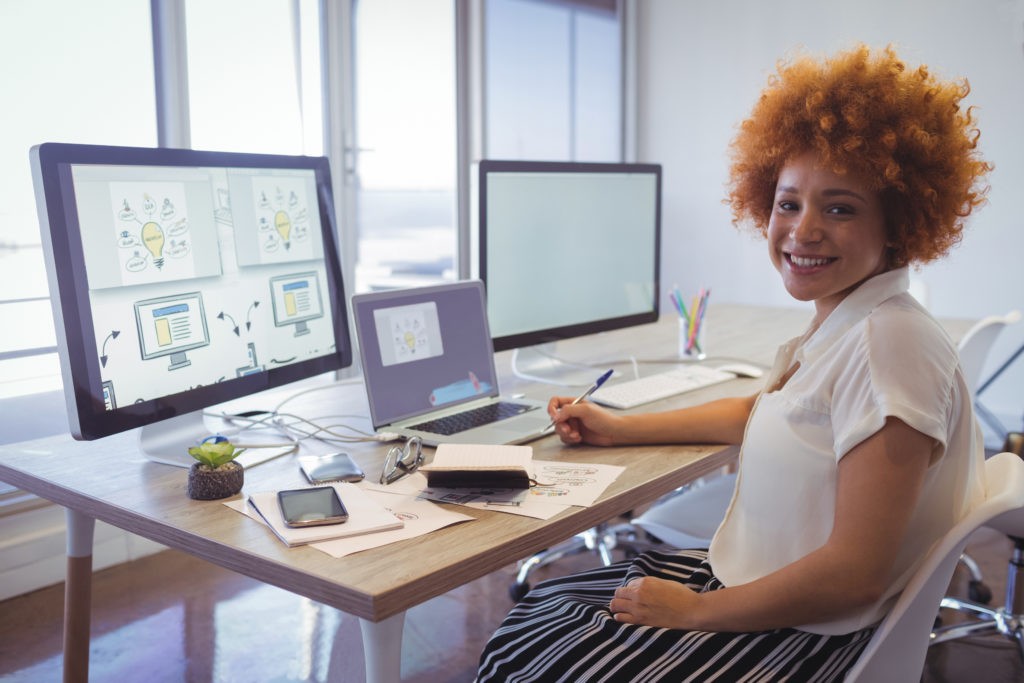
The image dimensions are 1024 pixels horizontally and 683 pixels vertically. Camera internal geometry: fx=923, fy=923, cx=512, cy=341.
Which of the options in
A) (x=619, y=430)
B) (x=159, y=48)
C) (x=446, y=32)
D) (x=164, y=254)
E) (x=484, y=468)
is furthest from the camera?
(x=446, y=32)

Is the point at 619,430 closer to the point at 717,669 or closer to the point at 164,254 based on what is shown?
the point at 717,669

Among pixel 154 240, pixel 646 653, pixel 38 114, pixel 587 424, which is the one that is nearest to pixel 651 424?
pixel 587 424

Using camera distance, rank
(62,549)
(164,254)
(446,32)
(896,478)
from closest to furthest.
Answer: (896,478), (164,254), (62,549), (446,32)

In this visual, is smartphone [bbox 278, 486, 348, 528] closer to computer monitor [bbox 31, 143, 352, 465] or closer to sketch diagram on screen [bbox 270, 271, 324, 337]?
computer monitor [bbox 31, 143, 352, 465]

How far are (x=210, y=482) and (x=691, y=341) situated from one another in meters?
1.44

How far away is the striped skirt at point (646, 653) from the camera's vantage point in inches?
44.1

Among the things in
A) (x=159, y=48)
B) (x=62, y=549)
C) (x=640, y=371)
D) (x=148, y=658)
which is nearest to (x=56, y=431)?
(x=62, y=549)

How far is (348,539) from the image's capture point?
114 centimetres

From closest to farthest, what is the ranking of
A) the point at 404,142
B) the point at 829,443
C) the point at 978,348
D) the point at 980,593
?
the point at 829,443 → the point at 978,348 → the point at 980,593 → the point at 404,142

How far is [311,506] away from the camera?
47.5 inches

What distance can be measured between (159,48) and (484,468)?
225 cm

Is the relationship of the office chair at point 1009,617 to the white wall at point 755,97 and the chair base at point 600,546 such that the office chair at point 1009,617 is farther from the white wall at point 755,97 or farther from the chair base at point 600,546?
the white wall at point 755,97

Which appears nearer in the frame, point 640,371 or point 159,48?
point 640,371

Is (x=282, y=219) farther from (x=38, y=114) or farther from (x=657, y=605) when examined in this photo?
(x=38, y=114)
